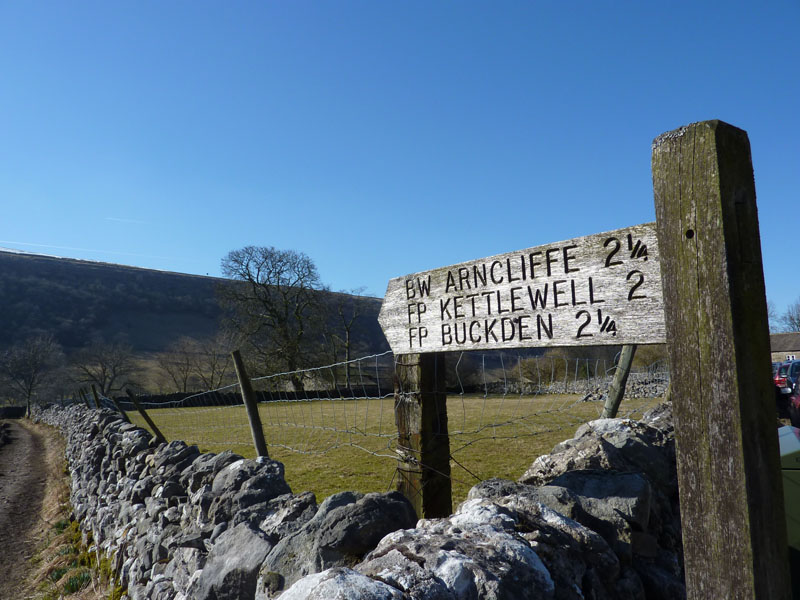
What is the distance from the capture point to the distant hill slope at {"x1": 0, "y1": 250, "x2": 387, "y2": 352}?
88.3 metres

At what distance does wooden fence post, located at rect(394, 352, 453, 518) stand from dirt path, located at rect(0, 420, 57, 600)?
204 inches

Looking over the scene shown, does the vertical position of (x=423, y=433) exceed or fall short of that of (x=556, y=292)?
it falls short

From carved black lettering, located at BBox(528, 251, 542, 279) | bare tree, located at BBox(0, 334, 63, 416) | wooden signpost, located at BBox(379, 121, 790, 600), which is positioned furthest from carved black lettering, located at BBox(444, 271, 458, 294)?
bare tree, located at BBox(0, 334, 63, 416)

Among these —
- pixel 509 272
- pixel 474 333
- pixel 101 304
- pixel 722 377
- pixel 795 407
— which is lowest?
pixel 795 407

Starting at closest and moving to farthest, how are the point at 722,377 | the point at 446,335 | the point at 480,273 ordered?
the point at 722,377
the point at 480,273
the point at 446,335

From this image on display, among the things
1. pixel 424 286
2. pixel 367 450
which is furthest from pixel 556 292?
pixel 367 450

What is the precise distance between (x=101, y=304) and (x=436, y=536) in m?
118

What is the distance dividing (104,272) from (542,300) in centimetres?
14370

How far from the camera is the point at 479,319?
2.62 metres

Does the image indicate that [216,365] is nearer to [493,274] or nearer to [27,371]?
[27,371]

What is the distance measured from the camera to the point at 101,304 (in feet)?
342

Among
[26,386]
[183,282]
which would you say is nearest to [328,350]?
[26,386]

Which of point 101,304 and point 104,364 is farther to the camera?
point 101,304

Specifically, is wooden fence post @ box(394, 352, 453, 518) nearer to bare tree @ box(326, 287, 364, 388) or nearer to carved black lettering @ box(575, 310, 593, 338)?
carved black lettering @ box(575, 310, 593, 338)
